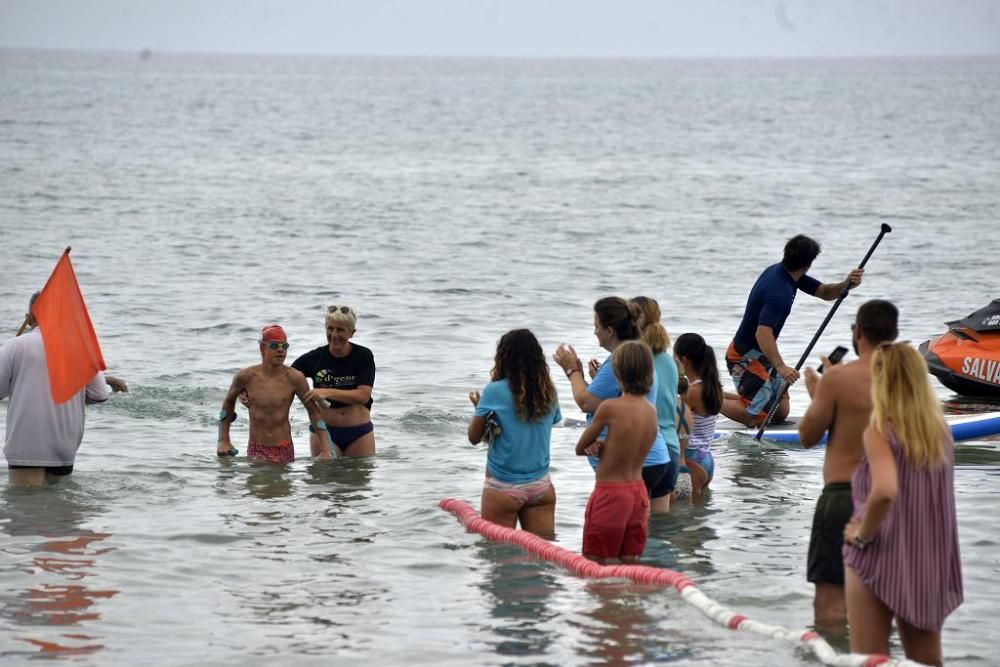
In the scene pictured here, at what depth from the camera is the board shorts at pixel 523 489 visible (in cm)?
915

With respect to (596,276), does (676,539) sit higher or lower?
lower

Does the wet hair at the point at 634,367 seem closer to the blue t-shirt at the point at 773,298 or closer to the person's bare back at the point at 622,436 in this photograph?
the person's bare back at the point at 622,436

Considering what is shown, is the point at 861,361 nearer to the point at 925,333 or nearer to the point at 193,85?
the point at 925,333

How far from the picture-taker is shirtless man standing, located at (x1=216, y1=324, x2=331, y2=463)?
1142cm

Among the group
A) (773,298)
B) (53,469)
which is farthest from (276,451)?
(773,298)

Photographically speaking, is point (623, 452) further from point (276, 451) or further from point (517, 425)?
point (276, 451)

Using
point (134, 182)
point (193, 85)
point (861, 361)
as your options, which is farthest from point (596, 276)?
point (193, 85)

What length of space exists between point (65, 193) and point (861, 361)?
41.3 metres

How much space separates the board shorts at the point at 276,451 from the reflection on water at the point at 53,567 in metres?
1.49

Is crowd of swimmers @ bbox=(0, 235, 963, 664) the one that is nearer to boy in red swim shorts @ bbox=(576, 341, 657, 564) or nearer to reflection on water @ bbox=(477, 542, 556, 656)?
boy in red swim shorts @ bbox=(576, 341, 657, 564)

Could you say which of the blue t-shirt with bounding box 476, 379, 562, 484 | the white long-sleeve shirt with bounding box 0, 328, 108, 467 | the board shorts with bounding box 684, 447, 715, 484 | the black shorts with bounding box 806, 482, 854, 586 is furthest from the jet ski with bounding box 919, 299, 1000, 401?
the white long-sleeve shirt with bounding box 0, 328, 108, 467

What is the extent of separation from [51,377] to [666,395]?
4270 mm

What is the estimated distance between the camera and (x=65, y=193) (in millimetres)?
45188

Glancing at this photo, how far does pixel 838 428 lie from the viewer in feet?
23.1
